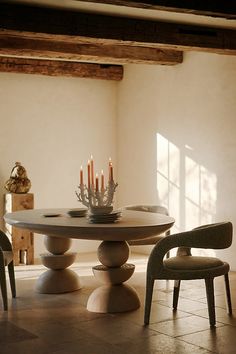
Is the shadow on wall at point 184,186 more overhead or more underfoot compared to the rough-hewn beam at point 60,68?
more underfoot

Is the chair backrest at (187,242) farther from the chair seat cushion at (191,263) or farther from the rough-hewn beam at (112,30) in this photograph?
the rough-hewn beam at (112,30)

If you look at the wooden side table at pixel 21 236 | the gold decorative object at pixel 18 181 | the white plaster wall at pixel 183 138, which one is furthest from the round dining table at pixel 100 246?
the white plaster wall at pixel 183 138

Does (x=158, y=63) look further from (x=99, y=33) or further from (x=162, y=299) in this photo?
(x=162, y=299)

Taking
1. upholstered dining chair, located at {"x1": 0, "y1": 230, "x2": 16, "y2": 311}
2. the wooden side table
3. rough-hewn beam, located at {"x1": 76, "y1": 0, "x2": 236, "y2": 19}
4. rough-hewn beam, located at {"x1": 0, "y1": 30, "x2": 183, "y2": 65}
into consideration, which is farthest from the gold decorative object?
rough-hewn beam, located at {"x1": 76, "y1": 0, "x2": 236, "y2": 19}

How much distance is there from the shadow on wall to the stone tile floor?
56.8 inches

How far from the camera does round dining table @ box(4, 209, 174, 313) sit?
3832mm

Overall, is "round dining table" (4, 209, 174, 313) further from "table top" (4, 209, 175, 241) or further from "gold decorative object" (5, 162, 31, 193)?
"gold decorative object" (5, 162, 31, 193)

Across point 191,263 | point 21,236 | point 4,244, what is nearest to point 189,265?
point 191,263

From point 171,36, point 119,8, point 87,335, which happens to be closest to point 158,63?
point 171,36

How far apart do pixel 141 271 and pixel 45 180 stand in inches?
75.9

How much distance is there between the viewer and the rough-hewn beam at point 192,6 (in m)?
3.73

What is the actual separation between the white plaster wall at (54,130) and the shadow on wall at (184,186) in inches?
39.4

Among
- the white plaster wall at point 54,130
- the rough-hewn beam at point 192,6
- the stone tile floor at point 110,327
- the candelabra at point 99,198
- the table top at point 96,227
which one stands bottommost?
the stone tile floor at point 110,327

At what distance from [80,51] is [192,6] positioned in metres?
2.24
